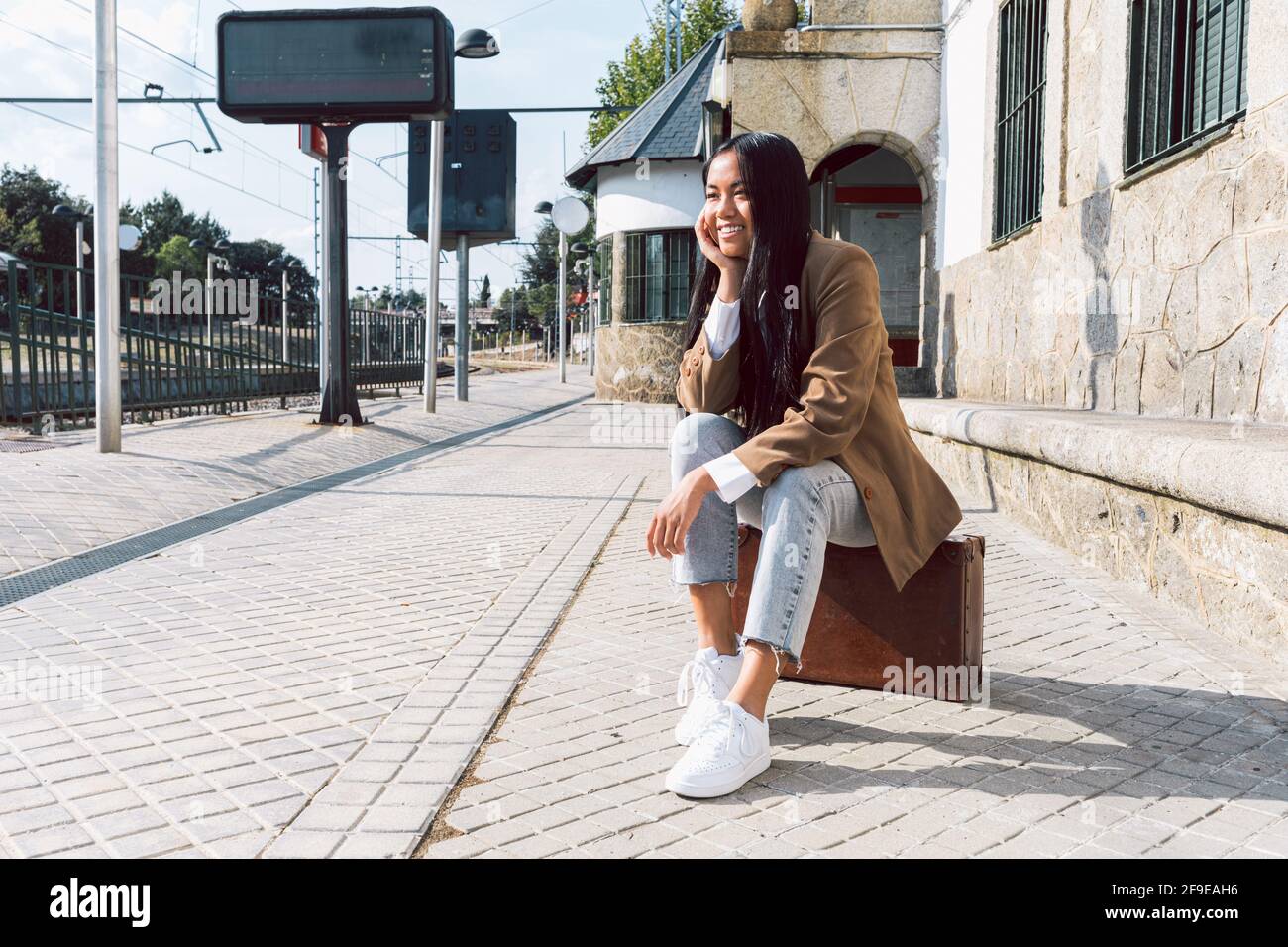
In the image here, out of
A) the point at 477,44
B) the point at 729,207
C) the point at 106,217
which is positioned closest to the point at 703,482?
the point at 729,207

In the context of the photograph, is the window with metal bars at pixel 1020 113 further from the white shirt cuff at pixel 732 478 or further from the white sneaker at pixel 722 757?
the white sneaker at pixel 722 757

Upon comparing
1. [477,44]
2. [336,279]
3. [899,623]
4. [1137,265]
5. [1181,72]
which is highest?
[477,44]

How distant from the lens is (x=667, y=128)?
75.3ft

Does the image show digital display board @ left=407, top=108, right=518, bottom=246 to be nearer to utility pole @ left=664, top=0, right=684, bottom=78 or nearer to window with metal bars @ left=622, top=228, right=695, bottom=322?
window with metal bars @ left=622, top=228, right=695, bottom=322

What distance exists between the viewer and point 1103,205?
6762 mm

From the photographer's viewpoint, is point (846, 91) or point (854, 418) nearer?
point (854, 418)

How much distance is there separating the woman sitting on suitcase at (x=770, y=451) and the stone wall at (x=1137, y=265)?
2.43 metres

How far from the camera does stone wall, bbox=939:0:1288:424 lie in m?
4.77

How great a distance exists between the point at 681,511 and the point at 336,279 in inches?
419

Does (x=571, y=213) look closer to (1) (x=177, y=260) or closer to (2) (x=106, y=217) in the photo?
(2) (x=106, y=217)
